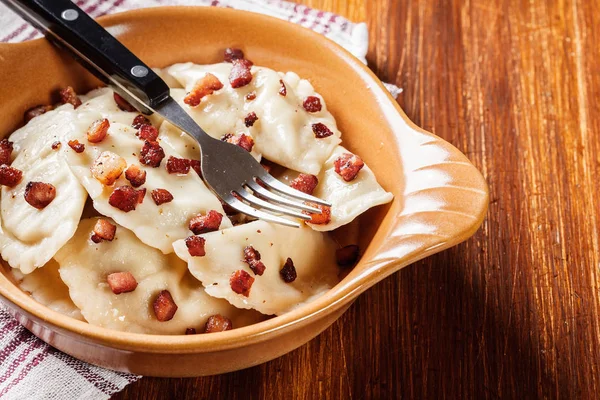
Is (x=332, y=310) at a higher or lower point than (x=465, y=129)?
higher

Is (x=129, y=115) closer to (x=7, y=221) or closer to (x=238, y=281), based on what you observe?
(x=7, y=221)

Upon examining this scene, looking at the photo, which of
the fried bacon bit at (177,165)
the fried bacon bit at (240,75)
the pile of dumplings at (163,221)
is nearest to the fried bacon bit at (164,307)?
the pile of dumplings at (163,221)

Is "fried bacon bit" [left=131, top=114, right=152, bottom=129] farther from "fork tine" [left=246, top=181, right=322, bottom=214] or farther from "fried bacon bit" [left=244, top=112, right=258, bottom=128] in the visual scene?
"fork tine" [left=246, top=181, right=322, bottom=214]

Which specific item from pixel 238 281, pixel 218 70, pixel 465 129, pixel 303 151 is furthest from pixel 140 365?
pixel 465 129

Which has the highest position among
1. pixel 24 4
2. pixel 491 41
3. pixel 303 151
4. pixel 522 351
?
pixel 24 4

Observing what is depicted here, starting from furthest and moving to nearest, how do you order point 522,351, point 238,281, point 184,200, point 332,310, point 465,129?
point 465,129, point 522,351, point 184,200, point 238,281, point 332,310

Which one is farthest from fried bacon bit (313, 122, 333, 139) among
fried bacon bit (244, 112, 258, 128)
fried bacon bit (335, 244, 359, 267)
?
fried bacon bit (335, 244, 359, 267)

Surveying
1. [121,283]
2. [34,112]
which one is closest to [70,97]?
[34,112]
